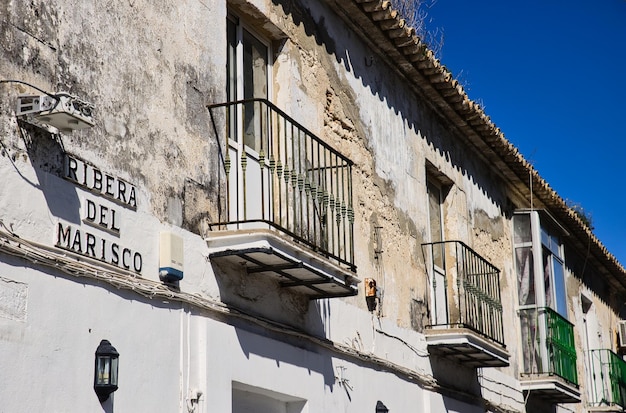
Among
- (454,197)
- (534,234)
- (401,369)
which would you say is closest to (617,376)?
(534,234)

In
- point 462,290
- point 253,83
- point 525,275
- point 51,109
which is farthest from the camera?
point 525,275

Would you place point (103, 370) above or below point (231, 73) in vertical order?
below

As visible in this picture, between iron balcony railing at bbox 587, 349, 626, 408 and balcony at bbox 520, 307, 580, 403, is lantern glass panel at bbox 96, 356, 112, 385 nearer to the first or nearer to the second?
balcony at bbox 520, 307, 580, 403

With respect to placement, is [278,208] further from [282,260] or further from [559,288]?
[559,288]

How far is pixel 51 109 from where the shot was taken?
18.4ft

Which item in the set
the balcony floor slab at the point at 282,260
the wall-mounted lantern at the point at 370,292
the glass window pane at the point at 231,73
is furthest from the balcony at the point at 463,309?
the glass window pane at the point at 231,73

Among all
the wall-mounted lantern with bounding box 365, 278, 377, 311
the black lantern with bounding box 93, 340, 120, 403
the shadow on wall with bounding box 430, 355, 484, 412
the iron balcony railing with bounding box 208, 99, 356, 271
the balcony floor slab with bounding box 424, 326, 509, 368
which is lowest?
Answer: the black lantern with bounding box 93, 340, 120, 403

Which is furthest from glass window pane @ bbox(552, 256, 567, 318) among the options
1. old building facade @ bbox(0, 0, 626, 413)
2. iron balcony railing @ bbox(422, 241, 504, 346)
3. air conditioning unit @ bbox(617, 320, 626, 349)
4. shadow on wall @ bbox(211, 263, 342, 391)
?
shadow on wall @ bbox(211, 263, 342, 391)

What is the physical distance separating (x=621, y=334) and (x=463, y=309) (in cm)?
1044

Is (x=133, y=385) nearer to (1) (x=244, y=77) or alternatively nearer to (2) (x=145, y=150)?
(2) (x=145, y=150)

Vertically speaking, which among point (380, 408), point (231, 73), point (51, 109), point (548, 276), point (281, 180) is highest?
point (231, 73)

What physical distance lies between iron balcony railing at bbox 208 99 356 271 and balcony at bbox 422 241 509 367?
93.8 inches

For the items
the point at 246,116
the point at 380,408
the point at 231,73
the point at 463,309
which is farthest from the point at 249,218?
the point at 463,309

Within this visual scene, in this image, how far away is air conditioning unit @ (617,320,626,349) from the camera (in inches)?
808
